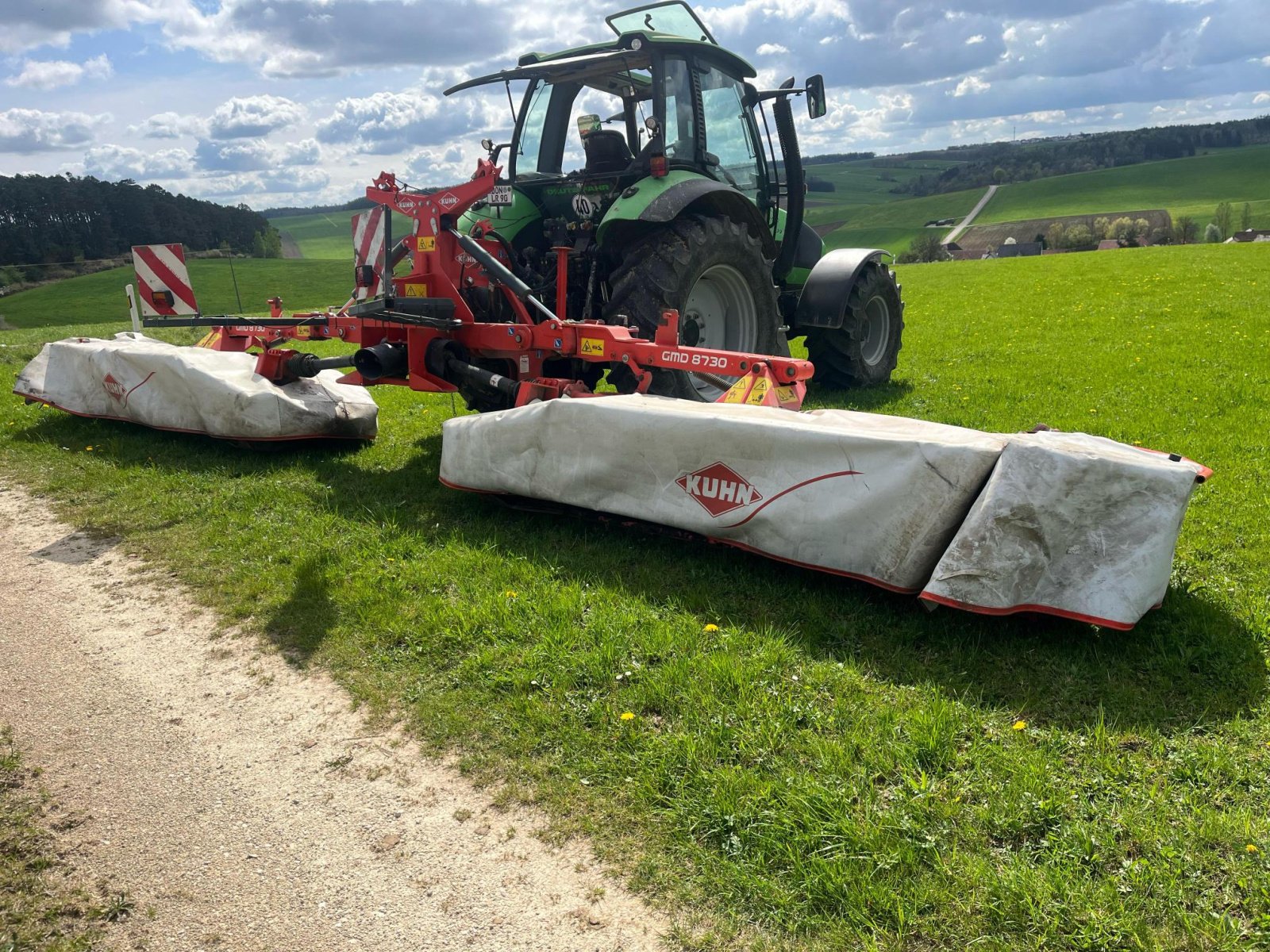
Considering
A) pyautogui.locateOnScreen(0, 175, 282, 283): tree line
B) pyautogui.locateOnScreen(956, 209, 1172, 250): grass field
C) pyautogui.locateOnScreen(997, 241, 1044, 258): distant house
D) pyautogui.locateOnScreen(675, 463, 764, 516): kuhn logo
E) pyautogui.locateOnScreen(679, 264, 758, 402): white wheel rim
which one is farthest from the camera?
pyautogui.locateOnScreen(956, 209, 1172, 250): grass field

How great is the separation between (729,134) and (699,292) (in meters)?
1.53

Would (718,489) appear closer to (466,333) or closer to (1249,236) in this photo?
(466,333)

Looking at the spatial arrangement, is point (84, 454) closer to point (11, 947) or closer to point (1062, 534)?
point (11, 947)

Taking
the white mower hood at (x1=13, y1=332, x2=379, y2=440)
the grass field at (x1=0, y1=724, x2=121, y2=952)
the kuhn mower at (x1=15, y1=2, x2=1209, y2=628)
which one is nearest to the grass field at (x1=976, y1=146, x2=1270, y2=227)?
the kuhn mower at (x1=15, y1=2, x2=1209, y2=628)

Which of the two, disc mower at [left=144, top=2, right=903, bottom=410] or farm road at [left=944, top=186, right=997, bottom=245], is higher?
farm road at [left=944, top=186, right=997, bottom=245]

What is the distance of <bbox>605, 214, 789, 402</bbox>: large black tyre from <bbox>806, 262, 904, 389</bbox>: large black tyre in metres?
0.97

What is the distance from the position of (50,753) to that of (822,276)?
6187mm

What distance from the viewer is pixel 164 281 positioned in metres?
6.41

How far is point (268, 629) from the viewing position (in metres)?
3.72

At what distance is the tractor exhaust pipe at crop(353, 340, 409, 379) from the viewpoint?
5301mm

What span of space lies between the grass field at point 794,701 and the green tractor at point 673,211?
5.76ft

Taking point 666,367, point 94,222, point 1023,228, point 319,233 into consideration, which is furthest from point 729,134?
point 1023,228

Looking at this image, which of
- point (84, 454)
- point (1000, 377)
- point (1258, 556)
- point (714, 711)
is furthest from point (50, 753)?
point (1000, 377)

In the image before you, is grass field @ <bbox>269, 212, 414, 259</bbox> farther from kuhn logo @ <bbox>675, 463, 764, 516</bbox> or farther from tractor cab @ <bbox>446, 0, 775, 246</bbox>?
kuhn logo @ <bbox>675, 463, 764, 516</bbox>
